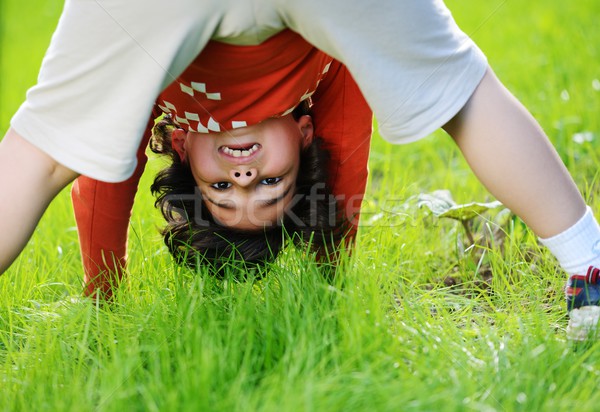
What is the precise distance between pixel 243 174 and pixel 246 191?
0.17 ft

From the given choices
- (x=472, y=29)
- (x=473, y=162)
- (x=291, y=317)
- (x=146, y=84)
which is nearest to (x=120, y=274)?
(x=291, y=317)

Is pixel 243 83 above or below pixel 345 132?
above

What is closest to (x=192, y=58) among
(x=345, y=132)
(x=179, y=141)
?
(x=179, y=141)

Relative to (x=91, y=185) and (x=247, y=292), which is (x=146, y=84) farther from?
(x=91, y=185)

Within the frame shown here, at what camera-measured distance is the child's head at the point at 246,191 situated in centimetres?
158

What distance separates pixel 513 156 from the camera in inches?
51.5

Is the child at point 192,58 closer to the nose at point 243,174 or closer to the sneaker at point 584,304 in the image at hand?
the sneaker at point 584,304

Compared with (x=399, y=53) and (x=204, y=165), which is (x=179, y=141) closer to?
(x=204, y=165)

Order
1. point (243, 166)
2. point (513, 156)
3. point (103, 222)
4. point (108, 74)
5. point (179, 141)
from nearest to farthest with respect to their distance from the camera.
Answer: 1. point (108, 74)
2. point (513, 156)
3. point (243, 166)
4. point (179, 141)
5. point (103, 222)

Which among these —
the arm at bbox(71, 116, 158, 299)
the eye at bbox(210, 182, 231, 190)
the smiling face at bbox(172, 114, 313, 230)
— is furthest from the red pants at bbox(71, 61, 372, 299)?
the eye at bbox(210, 182, 231, 190)

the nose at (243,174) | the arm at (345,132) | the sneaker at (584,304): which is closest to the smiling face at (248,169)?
the nose at (243,174)

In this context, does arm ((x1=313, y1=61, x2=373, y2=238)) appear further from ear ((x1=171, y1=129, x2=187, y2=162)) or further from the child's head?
ear ((x1=171, y1=129, x2=187, y2=162))

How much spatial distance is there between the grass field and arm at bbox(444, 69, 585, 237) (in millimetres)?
241

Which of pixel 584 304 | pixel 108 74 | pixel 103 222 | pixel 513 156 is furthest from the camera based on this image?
pixel 103 222
